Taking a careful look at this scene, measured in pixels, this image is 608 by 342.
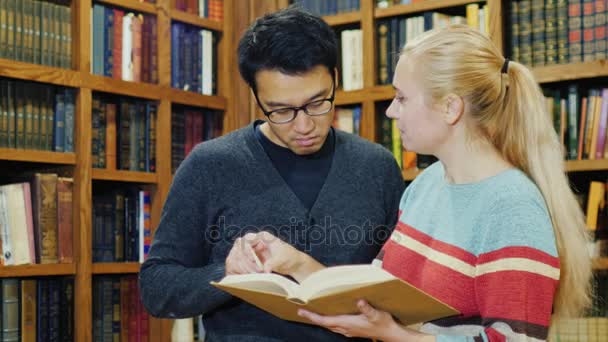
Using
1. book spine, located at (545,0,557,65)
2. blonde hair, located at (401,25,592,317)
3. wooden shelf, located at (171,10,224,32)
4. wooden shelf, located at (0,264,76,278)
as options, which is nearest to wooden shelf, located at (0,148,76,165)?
wooden shelf, located at (0,264,76,278)

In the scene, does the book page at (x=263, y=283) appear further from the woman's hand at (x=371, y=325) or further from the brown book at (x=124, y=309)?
the brown book at (x=124, y=309)

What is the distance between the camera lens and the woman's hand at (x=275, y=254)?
1518mm

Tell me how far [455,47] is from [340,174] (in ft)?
1.59

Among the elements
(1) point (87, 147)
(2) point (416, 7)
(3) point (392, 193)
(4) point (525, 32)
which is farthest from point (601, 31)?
(1) point (87, 147)

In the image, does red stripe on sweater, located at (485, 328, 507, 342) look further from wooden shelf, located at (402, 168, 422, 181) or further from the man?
wooden shelf, located at (402, 168, 422, 181)

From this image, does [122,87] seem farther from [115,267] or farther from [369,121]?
[369,121]

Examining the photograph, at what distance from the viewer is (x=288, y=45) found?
1.71 m

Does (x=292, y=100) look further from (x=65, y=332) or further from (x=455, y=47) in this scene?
(x=65, y=332)

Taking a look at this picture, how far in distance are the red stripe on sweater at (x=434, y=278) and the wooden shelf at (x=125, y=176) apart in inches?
62.0

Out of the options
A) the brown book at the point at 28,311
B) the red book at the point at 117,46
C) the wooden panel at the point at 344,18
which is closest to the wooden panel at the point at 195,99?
the red book at the point at 117,46

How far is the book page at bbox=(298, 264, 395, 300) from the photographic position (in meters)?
1.19

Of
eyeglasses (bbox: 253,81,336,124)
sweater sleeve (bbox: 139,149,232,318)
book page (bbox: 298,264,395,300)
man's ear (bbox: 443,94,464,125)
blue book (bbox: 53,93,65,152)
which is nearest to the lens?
book page (bbox: 298,264,395,300)

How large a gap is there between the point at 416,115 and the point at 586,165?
55.6 inches

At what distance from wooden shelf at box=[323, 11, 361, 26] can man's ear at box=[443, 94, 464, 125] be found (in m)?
1.79
